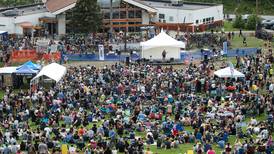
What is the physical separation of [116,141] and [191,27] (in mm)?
39716

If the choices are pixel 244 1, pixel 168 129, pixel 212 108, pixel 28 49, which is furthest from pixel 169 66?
pixel 244 1

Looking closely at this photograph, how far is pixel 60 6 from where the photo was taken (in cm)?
6888

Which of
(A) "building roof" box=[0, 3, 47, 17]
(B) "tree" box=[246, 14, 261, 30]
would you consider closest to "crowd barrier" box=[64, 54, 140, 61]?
(A) "building roof" box=[0, 3, 47, 17]

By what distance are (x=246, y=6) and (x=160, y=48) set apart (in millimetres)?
35723

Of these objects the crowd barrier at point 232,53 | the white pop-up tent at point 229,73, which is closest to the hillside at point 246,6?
the crowd barrier at point 232,53

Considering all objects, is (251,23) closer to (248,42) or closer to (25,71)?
(248,42)

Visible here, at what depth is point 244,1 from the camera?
90.6 metres

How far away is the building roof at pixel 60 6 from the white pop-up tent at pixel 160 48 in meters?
13.9

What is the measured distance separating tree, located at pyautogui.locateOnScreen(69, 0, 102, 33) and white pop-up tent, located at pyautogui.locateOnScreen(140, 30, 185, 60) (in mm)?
11429

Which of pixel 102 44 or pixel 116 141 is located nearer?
pixel 116 141

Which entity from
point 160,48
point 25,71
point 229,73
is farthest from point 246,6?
point 25,71

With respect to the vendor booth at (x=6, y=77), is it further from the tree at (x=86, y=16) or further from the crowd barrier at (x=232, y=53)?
the tree at (x=86, y=16)

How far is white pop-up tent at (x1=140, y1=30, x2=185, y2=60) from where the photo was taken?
55.0 m

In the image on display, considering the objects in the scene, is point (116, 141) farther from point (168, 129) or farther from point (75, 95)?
point (75, 95)
